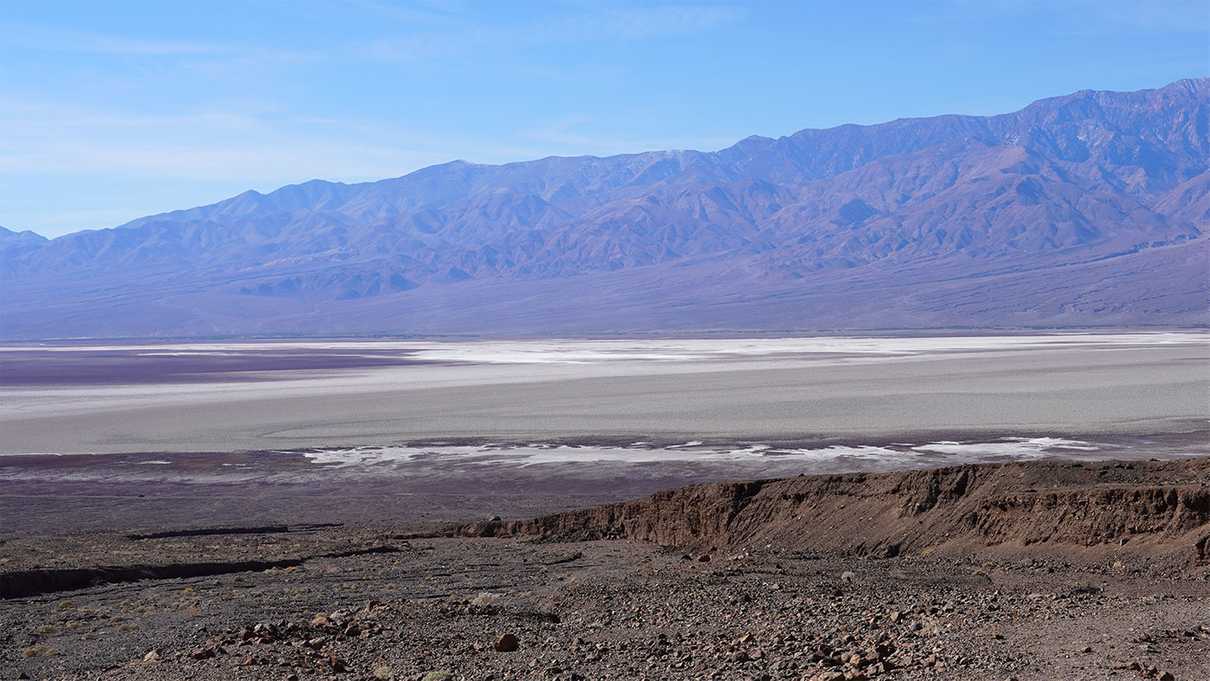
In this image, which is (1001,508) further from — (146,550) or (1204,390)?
(1204,390)

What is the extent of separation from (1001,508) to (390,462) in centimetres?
1783

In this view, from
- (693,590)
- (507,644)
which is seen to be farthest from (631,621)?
(693,590)

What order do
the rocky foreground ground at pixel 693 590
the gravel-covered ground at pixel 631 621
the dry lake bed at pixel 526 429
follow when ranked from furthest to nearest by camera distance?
1. the dry lake bed at pixel 526 429
2. the rocky foreground ground at pixel 693 590
3. the gravel-covered ground at pixel 631 621

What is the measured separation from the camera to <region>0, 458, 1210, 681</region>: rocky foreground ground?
914 centimetres

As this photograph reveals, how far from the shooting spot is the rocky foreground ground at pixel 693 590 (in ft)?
30.0

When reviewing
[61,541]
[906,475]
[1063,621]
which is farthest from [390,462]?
[1063,621]

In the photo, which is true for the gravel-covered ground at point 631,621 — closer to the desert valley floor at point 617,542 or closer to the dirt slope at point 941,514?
Result: the desert valley floor at point 617,542

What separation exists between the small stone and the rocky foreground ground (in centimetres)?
2

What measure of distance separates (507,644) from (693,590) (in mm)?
2885

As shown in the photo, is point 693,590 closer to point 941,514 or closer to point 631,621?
point 631,621

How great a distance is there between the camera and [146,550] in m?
17.9

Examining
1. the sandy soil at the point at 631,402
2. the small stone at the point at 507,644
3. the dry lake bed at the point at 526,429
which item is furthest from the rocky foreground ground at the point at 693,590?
the sandy soil at the point at 631,402

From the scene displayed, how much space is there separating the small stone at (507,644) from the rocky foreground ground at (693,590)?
0.02 metres

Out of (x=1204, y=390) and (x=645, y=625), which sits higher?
(x=645, y=625)
